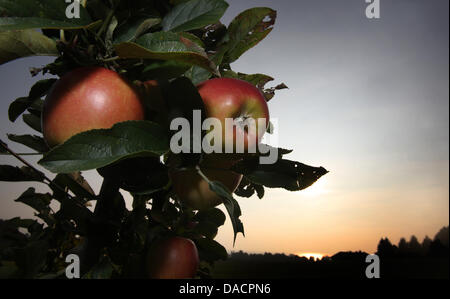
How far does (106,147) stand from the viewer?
0.27 meters

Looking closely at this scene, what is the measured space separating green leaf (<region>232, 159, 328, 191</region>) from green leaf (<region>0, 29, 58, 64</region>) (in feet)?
0.68

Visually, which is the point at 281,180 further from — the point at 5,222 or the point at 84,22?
the point at 5,222

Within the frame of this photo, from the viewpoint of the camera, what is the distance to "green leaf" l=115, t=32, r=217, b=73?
27cm

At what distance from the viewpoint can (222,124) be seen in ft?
1.11

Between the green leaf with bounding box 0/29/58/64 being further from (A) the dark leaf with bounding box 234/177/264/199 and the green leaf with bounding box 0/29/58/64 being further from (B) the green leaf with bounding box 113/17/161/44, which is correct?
(A) the dark leaf with bounding box 234/177/264/199

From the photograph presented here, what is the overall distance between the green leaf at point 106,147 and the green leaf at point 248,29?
15cm

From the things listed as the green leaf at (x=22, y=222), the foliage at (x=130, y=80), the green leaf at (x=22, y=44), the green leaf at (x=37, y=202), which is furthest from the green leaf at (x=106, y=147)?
the green leaf at (x=22, y=222)

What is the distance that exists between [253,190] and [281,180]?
8.3 inches

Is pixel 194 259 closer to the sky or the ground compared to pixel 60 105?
closer to the ground

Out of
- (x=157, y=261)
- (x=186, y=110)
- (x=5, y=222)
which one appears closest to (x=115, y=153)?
(x=186, y=110)

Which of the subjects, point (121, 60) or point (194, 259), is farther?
point (194, 259)

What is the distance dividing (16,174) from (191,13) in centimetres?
34

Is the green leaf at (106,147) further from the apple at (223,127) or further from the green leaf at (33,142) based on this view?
the green leaf at (33,142)

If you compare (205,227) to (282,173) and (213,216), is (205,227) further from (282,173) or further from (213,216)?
(282,173)
